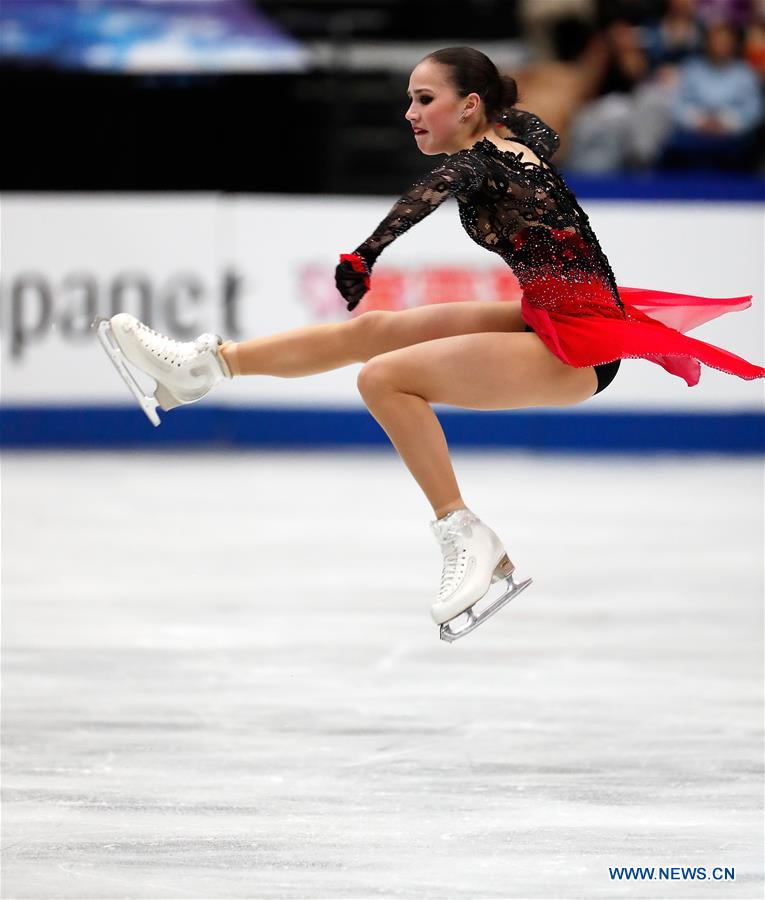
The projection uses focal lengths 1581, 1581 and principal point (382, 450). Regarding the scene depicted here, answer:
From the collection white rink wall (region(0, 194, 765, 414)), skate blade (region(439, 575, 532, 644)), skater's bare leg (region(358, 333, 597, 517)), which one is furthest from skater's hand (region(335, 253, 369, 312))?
white rink wall (region(0, 194, 765, 414))

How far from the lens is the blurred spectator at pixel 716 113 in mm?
9414

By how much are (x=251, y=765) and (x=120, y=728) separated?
18.1 inches

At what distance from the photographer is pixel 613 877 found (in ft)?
9.67

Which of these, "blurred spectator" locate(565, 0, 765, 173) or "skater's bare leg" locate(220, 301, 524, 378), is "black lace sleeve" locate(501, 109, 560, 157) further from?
"blurred spectator" locate(565, 0, 765, 173)

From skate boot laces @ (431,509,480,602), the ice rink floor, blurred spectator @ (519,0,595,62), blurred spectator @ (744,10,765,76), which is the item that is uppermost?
blurred spectator @ (519,0,595,62)

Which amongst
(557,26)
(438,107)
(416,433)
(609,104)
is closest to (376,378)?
(416,433)

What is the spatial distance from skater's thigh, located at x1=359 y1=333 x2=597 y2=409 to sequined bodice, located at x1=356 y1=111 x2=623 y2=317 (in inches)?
5.1

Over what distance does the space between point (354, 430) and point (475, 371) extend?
230 inches

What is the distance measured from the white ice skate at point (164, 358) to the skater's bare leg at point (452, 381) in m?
0.42

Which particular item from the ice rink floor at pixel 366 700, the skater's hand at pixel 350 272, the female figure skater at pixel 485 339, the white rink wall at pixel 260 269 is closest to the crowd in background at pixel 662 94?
the white rink wall at pixel 260 269

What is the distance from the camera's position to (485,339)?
11.4 ft

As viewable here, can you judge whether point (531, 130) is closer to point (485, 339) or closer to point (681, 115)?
point (485, 339)

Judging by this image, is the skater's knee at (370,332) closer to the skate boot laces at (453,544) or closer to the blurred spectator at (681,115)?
the skate boot laces at (453,544)

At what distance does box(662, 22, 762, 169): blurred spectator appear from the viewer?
9414mm
